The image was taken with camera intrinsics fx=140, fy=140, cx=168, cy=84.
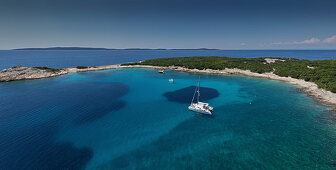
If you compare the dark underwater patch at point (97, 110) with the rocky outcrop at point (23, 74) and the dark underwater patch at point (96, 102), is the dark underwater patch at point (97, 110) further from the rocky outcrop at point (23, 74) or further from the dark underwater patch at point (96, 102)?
the rocky outcrop at point (23, 74)

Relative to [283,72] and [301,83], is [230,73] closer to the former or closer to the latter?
[283,72]

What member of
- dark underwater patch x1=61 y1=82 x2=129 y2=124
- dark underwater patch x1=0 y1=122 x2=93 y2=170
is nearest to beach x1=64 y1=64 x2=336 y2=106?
dark underwater patch x1=61 y1=82 x2=129 y2=124

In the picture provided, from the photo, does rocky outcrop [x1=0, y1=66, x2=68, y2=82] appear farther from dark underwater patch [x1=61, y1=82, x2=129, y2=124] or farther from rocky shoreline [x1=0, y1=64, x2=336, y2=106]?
dark underwater patch [x1=61, y1=82, x2=129, y2=124]

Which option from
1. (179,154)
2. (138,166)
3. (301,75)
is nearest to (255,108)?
(179,154)

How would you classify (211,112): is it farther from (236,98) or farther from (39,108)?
(39,108)

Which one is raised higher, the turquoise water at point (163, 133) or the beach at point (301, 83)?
the beach at point (301, 83)

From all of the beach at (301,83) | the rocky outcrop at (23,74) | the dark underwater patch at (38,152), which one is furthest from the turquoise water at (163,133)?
the rocky outcrop at (23,74)

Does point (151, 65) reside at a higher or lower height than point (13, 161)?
higher
